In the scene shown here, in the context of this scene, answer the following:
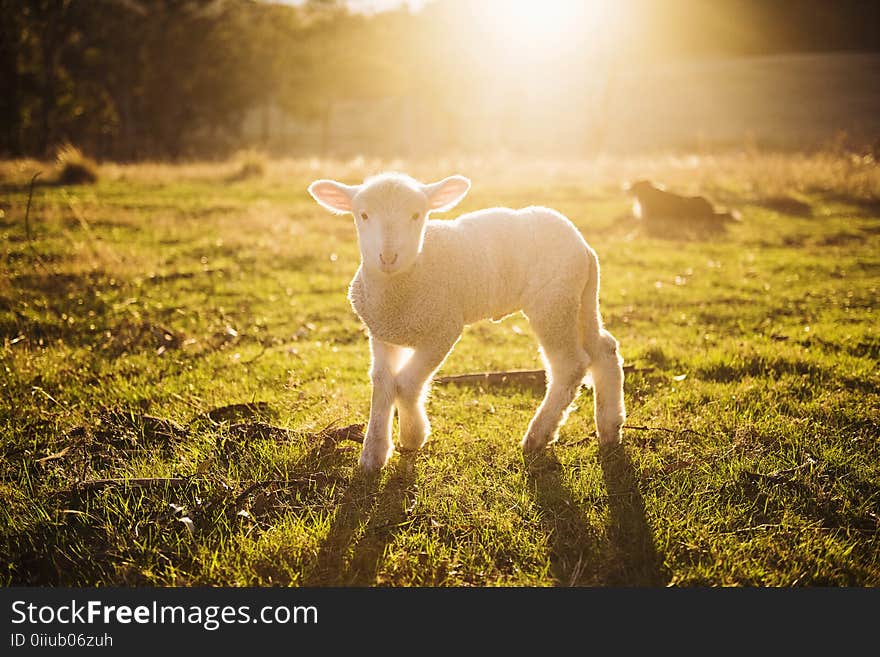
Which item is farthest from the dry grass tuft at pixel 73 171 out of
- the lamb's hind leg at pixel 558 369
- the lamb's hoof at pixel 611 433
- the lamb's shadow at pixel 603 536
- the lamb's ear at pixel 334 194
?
the lamb's shadow at pixel 603 536

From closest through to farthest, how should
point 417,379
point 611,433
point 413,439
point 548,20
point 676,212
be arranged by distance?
point 417,379 → point 413,439 → point 611,433 → point 676,212 → point 548,20

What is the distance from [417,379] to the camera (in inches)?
166

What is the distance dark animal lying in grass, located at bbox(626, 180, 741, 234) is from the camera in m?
14.7

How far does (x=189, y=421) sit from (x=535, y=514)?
272 centimetres

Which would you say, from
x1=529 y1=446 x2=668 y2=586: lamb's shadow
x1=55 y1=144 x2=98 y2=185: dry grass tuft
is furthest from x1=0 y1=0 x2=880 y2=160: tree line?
x1=529 y1=446 x2=668 y2=586: lamb's shadow

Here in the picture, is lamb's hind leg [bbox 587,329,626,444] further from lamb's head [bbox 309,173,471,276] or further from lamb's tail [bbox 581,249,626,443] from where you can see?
lamb's head [bbox 309,173,471,276]

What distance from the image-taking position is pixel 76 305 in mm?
8055

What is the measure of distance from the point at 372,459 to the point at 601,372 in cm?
168

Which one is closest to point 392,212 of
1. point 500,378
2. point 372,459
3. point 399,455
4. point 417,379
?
point 417,379

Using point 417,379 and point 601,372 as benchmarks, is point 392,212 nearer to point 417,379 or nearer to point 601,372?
point 417,379

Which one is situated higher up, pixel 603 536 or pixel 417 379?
pixel 417 379

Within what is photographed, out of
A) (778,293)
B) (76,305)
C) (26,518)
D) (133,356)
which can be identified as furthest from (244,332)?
(778,293)

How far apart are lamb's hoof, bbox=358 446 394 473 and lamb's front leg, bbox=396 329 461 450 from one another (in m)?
0.28

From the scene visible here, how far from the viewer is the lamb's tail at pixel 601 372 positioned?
15.5 ft
